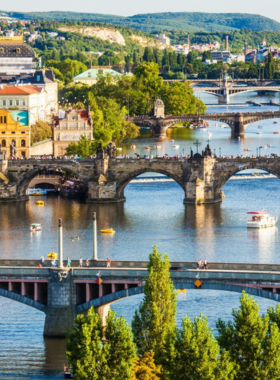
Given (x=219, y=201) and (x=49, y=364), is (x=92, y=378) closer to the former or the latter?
(x=49, y=364)

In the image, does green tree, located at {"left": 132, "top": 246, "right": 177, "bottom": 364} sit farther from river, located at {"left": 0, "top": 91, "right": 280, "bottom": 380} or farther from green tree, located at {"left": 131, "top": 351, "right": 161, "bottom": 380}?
river, located at {"left": 0, "top": 91, "right": 280, "bottom": 380}

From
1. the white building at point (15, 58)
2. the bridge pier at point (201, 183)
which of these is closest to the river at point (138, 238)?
the bridge pier at point (201, 183)

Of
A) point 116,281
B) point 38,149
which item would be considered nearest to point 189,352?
point 116,281

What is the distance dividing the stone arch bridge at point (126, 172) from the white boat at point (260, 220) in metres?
7.07

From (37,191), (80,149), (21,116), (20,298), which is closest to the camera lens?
(20,298)

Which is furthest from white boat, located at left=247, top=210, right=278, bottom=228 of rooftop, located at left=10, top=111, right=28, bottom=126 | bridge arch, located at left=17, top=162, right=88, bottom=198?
rooftop, located at left=10, top=111, right=28, bottom=126

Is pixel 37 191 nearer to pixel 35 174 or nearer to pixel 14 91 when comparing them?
pixel 35 174

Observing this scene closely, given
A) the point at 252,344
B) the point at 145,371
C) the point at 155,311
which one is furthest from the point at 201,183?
the point at 252,344

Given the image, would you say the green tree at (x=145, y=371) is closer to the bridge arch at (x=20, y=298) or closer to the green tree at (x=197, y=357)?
the green tree at (x=197, y=357)

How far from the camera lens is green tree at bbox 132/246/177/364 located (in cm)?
4178

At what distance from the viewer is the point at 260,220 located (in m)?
73.6

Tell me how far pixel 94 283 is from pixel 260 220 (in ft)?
91.2

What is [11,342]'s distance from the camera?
158 ft

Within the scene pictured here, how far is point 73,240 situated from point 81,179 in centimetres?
1512
